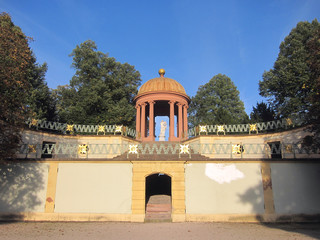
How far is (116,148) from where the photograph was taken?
68.1 ft

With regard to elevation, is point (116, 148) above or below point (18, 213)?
above

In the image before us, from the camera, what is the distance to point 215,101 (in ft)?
127

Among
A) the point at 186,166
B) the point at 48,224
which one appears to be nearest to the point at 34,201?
the point at 48,224

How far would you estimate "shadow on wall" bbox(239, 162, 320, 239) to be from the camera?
44.6 ft

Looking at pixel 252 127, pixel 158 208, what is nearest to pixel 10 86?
pixel 158 208

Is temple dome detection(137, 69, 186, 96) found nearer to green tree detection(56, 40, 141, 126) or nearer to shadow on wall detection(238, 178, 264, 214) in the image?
green tree detection(56, 40, 141, 126)

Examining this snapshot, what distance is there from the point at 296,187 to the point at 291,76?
16085mm

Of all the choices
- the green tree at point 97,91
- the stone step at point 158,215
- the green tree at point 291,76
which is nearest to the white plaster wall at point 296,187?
the stone step at point 158,215

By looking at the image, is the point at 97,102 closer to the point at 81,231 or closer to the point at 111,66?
the point at 111,66

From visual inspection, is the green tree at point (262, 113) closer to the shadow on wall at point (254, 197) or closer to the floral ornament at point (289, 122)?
the floral ornament at point (289, 122)

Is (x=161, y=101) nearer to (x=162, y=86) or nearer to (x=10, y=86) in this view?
(x=162, y=86)

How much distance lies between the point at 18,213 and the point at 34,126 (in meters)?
9.89

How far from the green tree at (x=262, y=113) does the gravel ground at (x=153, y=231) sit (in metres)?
16.5

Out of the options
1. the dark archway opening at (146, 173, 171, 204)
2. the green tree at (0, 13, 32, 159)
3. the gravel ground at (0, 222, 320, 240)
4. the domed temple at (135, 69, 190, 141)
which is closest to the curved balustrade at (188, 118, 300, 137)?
the domed temple at (135, 69, 190, 141)
